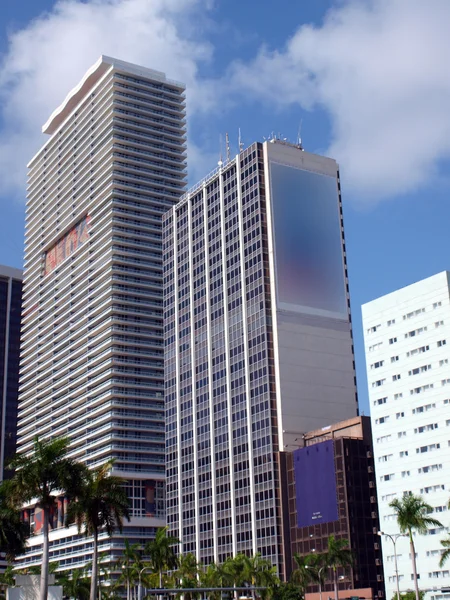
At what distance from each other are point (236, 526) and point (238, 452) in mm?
13872

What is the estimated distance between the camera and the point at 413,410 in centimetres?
14438

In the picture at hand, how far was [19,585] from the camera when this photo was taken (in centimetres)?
9231

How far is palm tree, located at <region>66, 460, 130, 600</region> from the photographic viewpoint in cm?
9669

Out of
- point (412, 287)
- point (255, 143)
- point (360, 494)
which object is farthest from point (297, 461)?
point (255, 143)

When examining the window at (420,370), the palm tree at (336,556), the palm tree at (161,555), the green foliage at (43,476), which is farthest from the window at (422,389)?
the green foliage at (43,476)

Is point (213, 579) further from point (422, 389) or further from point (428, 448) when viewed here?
point (422, 389)

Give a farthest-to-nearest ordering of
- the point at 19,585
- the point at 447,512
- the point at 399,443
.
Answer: the point at 399,443 < the point at 447,512 < the point at 19,585

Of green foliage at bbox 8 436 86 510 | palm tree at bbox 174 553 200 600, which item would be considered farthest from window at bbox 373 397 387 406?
green foliage at bbox 8 436 86 510

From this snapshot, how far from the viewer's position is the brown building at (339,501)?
146 metres

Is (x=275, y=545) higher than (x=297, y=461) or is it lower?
lower

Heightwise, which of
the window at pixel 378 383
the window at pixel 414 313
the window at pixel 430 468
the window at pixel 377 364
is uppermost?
the window at pixel 414 313

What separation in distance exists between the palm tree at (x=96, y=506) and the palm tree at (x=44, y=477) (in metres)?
3.41

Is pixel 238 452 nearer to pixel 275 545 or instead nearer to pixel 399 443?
pixel 275 545

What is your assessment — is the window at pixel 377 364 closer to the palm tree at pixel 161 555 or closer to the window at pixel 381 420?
the window at pixel 381 420
